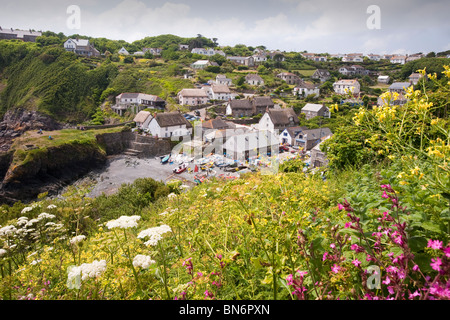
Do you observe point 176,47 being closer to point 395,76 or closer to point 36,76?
point 36,76

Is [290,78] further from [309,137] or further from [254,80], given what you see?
[309,137]

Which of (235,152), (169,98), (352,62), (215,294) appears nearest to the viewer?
(215,294)

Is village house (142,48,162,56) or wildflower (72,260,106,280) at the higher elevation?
village house (142,48,162,56)

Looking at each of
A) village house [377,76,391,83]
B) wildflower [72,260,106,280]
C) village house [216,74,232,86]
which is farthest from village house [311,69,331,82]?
wildflower [72,260,106,280]

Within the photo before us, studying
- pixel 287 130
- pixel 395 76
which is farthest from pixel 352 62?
pixel 287 130

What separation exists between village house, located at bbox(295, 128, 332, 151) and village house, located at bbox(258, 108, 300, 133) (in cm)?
833

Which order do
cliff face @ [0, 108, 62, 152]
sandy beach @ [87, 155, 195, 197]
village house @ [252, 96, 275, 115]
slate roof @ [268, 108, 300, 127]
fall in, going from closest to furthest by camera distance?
sandy beach @ [87, 155, 195, 197] → slate roof @ [268, 108, 300, 127] → cliff face @ [0, 108, 62, 152] → village house @ [252, 96, 275, 115]

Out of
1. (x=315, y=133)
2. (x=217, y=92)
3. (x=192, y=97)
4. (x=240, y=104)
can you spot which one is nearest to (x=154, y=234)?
(x=315, y=133)

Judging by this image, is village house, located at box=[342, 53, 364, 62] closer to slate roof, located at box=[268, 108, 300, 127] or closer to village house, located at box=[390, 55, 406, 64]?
village house, located at box=[390, 55, 406, 64]

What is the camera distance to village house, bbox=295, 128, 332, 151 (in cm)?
3546

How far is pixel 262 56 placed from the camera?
342 ft

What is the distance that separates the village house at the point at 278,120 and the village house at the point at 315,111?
6.43m

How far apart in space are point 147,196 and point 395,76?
260 feet

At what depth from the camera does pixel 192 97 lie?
59.7 metres
